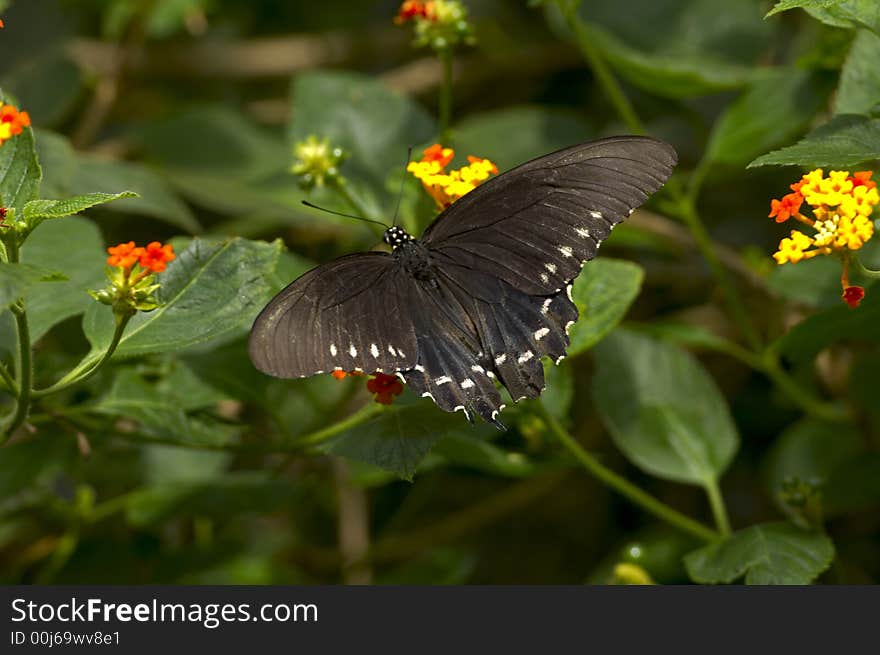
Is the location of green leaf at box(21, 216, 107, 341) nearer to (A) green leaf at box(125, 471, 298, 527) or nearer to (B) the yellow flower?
(A) green leaf at box(125, 471, 298, 527)

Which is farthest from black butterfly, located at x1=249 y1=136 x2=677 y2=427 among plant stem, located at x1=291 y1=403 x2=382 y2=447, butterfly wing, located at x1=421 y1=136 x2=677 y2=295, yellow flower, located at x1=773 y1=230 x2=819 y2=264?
yellow flower, located at x1=773 y1=230 x2=819 y2=264

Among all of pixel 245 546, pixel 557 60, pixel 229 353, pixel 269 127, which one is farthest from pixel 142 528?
pixel 557 60

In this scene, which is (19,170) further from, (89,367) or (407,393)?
(407,393)

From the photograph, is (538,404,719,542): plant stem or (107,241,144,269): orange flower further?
(538,404,719,542): plant stem

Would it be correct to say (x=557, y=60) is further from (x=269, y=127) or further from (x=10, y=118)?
(x=10, y=118)

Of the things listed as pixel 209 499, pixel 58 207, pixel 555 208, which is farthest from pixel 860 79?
pixel 209 499

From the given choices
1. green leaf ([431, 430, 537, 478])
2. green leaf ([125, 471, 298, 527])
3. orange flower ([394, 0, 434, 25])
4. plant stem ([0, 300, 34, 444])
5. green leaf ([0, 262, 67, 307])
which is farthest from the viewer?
green leaf ([125, 471, 298, 527])
